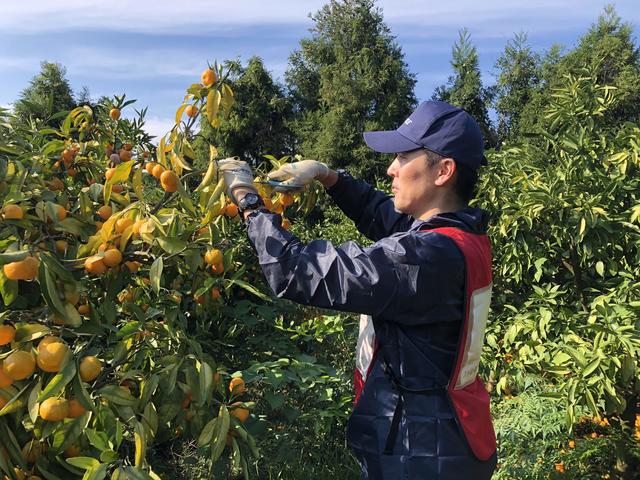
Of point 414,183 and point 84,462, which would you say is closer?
point 84,462

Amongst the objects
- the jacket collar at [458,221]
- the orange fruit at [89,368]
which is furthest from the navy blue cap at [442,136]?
the orange fruit at [89,368]

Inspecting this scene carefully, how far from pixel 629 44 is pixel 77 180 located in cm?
1614

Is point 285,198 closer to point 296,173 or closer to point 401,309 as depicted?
point 296,173

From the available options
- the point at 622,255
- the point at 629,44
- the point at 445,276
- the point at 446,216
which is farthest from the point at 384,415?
the point at 629,44

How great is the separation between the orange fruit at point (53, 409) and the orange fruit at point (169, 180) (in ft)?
1.71

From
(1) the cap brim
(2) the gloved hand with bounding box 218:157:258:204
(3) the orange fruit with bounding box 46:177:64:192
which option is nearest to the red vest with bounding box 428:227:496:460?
(1) the cap brim

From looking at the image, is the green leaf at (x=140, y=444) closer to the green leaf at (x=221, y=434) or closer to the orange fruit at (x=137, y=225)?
the green leaf at (x=221, y=434)

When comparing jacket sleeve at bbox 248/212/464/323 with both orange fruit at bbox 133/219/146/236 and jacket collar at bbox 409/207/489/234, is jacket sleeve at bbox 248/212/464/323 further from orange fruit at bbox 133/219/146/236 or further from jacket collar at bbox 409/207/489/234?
orange fruit at bbox 133/219/146/236

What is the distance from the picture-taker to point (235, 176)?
1.35m

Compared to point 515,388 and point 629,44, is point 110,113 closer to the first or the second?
point 515,388

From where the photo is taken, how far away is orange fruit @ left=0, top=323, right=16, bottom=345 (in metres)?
0.98

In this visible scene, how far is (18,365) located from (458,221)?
98cm

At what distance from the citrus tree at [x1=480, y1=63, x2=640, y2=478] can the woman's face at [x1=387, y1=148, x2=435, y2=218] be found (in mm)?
1107

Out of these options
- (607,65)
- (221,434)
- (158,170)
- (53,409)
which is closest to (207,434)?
(221,434)
